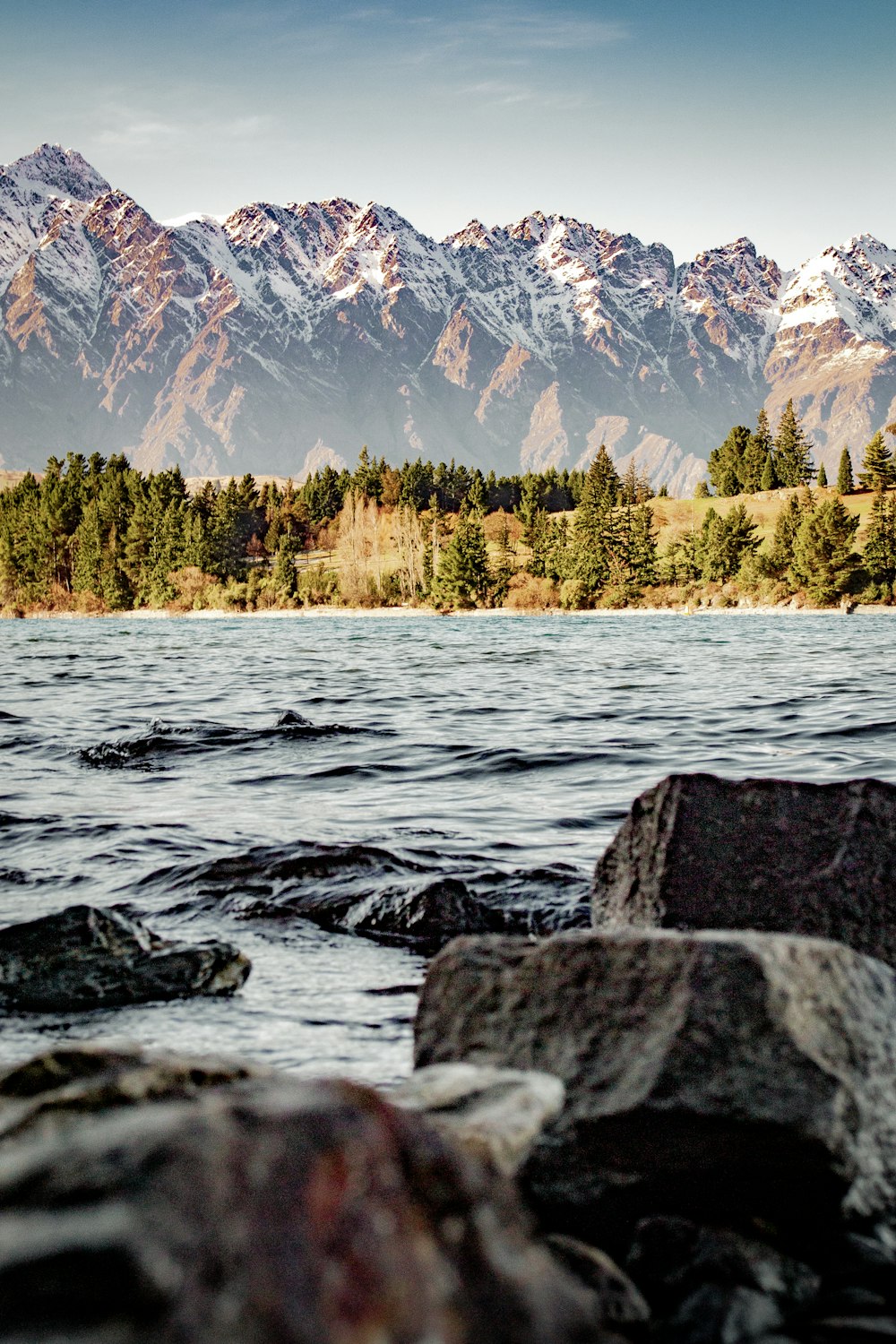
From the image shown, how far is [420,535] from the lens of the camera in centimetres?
14262

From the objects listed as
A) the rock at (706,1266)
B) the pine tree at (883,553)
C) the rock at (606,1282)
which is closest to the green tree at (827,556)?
the pine tree at (883,553)

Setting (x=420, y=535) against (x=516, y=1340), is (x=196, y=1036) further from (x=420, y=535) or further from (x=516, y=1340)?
(x=420, y=535)

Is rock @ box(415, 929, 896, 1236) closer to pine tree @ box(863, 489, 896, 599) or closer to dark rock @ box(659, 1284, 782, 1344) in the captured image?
dark rock @ box(659, 1284, 782, 1344)

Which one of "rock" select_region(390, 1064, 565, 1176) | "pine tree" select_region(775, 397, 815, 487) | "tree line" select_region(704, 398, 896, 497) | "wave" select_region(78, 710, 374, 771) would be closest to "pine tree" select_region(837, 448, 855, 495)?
"tree line" select_region(704, 398, 896, 497)

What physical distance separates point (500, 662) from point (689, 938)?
38.2 meters

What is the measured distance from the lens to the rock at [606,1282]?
2717 millimetres

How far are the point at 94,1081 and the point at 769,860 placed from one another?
373 centimetres

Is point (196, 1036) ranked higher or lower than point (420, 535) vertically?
lower

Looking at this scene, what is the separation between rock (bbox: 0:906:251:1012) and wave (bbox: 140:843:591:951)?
147 centimetres

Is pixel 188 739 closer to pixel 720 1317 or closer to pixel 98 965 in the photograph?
pixel 98 965

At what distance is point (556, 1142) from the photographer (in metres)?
3.48

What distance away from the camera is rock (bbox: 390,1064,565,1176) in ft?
8.61

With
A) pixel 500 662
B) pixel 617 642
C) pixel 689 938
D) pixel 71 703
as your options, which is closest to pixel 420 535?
pixel 617 642

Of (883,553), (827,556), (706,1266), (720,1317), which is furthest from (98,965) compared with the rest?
(883,553)
